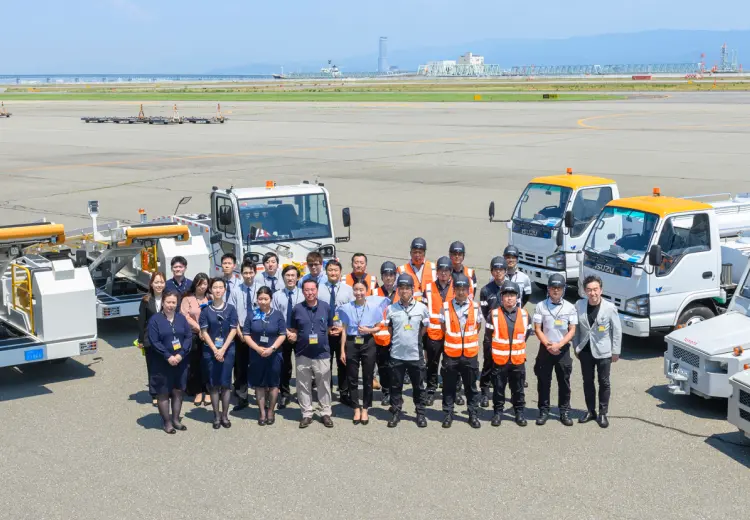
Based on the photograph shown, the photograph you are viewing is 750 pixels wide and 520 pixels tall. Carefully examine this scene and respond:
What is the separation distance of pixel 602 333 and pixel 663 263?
3.26 m

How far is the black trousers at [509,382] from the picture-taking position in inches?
392

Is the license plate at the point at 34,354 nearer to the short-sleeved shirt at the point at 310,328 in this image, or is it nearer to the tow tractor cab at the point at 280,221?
the short-sleeved shirt at the point at 310,328

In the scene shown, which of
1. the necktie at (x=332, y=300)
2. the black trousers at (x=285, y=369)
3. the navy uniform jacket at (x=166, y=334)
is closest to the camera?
the navy uniform jacket at (x=166, y=334)

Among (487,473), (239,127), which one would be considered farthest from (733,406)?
(239,127)

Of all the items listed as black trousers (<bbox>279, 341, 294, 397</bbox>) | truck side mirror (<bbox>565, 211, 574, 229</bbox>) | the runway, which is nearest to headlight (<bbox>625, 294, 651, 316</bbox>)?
the runway

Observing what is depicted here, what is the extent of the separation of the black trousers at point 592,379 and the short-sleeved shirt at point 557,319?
361mm

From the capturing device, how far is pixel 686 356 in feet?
34.5

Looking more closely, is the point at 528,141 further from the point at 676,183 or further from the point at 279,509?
the point at 279,509

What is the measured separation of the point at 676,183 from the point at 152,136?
1362 inches

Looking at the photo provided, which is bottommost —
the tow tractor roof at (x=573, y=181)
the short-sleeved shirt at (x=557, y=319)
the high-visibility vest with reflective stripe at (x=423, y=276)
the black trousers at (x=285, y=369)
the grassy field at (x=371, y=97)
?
the black trousers at (x=285, y=369)

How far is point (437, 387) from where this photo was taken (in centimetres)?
1129

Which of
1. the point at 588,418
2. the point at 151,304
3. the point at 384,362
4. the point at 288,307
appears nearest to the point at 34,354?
the point at 151,304

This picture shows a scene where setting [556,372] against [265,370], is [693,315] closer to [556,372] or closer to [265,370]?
[556,372]

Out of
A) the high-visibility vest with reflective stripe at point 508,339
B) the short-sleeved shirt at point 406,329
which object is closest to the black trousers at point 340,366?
the short-sleeved shirt at point 406,329
